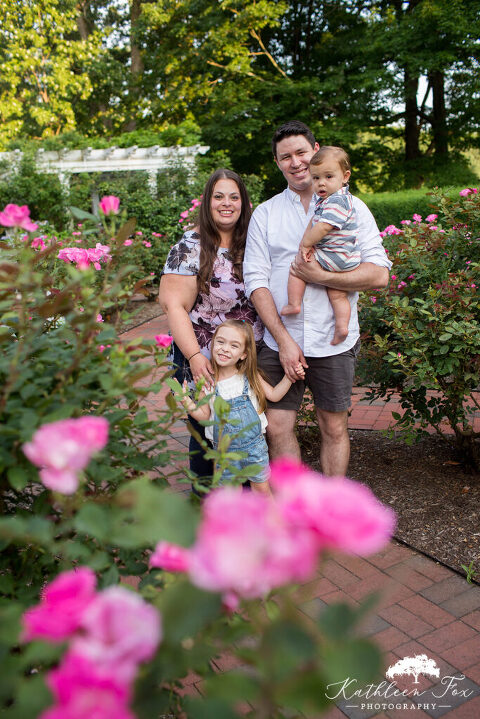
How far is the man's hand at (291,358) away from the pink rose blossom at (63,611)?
2.21 metres

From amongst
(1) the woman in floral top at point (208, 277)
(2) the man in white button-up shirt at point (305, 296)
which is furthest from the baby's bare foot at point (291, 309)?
(1) the woman in floral top at point (208, 277)

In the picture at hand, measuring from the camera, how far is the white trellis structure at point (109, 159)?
13562 mm

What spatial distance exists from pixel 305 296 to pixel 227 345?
0.49 metres

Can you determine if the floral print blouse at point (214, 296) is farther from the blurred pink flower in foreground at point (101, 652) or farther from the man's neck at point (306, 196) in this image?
the blurred pink flower in foreground at point (101, 652)

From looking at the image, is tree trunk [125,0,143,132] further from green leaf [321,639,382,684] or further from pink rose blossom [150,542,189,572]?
green leaf [321,639,382,684]

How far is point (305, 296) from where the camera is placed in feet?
9.34

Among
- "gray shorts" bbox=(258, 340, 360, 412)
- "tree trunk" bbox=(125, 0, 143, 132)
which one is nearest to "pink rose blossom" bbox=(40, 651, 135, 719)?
"gray shorts" bbox=(258, 340, 360, 412)

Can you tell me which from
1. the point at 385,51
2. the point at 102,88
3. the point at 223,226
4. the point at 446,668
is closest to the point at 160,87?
the point at 102,88

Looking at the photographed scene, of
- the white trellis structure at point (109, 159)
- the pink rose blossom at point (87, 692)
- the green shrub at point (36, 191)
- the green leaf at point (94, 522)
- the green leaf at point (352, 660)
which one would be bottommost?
the green leaf at point (352, 660)

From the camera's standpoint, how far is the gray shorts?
113 inches

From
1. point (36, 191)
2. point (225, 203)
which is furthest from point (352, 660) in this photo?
point (36, 191)

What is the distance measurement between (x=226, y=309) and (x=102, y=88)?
19720mm

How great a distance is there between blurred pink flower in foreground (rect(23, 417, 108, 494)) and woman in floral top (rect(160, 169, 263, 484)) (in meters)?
1.99

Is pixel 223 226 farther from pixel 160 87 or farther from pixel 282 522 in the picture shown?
pixel 160 87
